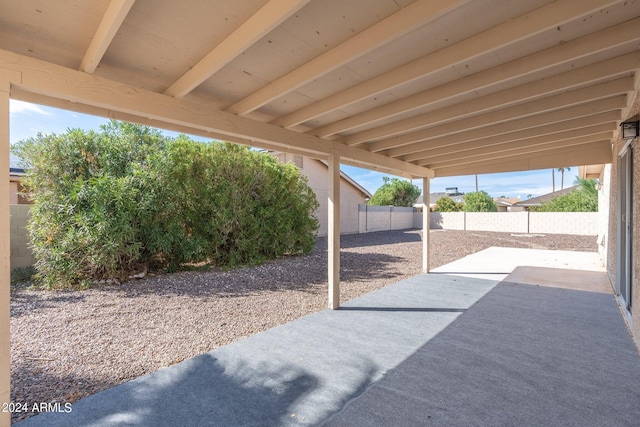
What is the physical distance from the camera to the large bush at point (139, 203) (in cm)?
555

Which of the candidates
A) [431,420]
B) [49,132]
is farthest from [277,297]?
[49,132]

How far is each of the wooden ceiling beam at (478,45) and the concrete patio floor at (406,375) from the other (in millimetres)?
2506

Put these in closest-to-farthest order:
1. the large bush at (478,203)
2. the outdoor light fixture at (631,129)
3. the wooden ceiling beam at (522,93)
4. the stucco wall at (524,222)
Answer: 1. the wooden ceiling beam at (522,93)
2. the outdoor light fixture at (631,129)
3. the stucco wall at (524,222)
4. the large bush at (478,203)

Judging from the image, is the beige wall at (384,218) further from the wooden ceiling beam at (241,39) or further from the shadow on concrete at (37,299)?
the wooden ceiling beam at (241,39)

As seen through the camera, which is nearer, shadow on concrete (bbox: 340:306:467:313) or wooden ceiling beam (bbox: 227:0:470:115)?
wooden ceiling beam (bbox: 227:0:470:115)

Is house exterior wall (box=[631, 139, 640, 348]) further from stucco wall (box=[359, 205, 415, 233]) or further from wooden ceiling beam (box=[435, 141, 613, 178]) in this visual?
stucco wall (box=[359, 205, 415, 233])

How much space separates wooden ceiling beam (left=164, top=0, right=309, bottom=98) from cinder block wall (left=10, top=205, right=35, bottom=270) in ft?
19.1

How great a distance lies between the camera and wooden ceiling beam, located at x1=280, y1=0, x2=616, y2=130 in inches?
73.4

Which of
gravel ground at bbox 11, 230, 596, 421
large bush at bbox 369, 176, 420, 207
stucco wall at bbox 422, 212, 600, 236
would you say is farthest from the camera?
large bush at bbox 369, 176, 420, 207

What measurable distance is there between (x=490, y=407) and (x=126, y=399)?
8.85 feet

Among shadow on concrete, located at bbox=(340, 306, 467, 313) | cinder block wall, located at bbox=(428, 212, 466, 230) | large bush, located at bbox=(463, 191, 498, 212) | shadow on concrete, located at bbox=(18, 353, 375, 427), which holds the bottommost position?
shadow on concrete, located at bbox=(18, 353, 375, 427)

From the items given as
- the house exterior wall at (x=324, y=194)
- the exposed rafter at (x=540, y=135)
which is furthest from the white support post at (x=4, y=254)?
the house exterior wall at (x=324, y=194)

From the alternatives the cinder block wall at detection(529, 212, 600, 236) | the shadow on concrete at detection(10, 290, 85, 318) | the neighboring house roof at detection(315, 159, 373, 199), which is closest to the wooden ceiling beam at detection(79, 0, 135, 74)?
the shadow on concrete at detection(10, 290, 85, 318)

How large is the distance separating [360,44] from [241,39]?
791 millimetres
